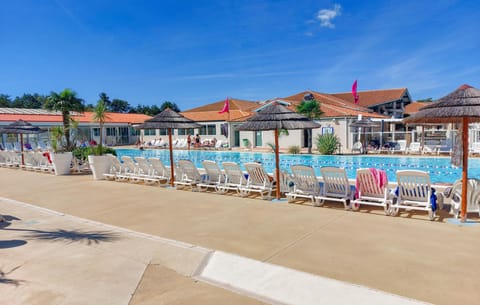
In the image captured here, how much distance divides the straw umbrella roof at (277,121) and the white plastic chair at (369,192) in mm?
1770

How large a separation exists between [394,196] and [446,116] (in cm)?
182

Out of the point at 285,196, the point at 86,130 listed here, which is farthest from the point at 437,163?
the point at 86,130

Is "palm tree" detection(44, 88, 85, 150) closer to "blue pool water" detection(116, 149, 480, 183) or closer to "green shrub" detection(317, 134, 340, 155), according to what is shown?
"blue pool water" detection(116, 149, 480, 183)

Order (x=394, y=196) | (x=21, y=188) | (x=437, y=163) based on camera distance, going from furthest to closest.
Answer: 1. (x=437, y=163)
2. (x=21, y=188)
3. (x=394, y=196)

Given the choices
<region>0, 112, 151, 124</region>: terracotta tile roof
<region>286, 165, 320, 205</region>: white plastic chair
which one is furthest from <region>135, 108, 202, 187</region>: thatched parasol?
<region>0, 112, 151, 124</region>: terracotta tile roof

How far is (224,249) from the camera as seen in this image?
4.91 metres

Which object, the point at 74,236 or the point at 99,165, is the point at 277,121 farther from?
the point at 99,165

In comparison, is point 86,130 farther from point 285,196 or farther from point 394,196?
point 394,196

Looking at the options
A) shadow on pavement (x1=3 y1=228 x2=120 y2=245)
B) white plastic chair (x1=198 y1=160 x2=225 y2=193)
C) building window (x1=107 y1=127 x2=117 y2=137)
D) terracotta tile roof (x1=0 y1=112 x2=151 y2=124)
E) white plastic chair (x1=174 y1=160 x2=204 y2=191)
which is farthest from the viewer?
building window (x1=107 y1=127 x2=117 y2=137)

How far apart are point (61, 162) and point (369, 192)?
1252 centimetres

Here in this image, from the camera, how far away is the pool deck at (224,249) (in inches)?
144

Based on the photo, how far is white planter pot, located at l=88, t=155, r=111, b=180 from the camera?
12109 millimetres

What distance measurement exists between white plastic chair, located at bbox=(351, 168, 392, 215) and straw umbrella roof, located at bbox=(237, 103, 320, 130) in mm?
1770

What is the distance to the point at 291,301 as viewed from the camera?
342cm
